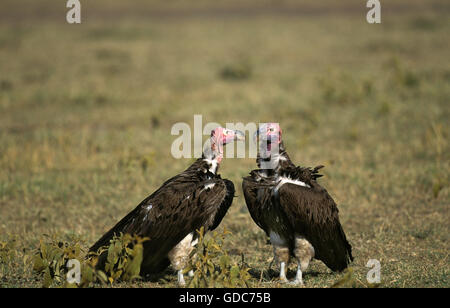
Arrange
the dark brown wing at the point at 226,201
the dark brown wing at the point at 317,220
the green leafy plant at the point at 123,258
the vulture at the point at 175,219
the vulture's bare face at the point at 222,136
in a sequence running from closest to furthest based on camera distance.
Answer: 1. the green leafy plant at the point at 123,258
2. the dark brown wing at the point at 317,220
3. the vulture at the point at 175,219
4. the dark brown wing at the point at 226,201
5. the vulture's bare face at the point at 222,136

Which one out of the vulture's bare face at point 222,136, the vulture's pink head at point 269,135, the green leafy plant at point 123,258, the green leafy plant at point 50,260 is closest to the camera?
the green leafy plant at point 123,258

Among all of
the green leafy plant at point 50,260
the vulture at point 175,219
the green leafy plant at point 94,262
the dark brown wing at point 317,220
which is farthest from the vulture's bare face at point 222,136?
the green leafy plant at point 50,260

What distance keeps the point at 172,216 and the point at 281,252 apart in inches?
36.2

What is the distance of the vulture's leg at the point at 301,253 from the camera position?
552cm

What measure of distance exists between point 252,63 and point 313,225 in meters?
11.3

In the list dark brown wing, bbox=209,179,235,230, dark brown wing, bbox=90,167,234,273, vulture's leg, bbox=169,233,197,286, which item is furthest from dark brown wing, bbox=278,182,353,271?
vulture's leg, bbox=169,233,197,286

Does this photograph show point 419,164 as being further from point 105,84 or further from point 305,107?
point 105,84

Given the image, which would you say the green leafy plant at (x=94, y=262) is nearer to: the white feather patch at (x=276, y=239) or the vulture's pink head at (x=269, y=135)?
the white feather patch at (x=276, y=239)

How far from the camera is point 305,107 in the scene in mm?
12594

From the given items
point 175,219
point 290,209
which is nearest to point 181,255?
point 175,219

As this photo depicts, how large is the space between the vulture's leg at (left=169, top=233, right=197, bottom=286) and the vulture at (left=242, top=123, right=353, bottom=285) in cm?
56

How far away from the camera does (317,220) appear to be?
543cm

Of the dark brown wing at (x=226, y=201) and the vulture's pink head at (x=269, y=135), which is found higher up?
the vulture's pink head at (x=269, y=135)

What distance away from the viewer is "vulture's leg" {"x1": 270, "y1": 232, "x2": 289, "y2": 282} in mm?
5570
